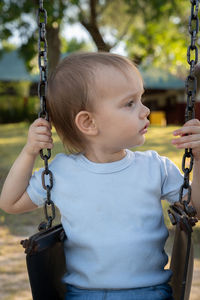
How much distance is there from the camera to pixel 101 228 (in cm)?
143

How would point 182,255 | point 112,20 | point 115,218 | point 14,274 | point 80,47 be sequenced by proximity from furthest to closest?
point 80,47 → point 112,20 → point 14,274 → point 115,218 → point 182,255

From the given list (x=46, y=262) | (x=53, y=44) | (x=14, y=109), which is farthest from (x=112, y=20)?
(x=46, y=262)

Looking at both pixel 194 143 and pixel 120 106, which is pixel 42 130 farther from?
pixel 194 143

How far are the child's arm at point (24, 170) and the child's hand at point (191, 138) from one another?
0.43 meters

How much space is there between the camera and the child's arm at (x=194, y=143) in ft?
4.66

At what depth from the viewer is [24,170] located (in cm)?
152

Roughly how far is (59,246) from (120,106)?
487 mm

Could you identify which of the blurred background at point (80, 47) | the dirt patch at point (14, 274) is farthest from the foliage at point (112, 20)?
the dirt patch at point (14, 274)

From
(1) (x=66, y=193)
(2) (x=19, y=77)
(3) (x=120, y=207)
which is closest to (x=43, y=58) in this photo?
(1) (x=66, y=193)

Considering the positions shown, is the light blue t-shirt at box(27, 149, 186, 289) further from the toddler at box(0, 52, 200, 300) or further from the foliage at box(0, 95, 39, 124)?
the foliage at box(0, 95, 39, 124)

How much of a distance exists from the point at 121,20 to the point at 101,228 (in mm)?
12325

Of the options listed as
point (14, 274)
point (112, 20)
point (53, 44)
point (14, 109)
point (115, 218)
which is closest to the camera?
point (115, 218)

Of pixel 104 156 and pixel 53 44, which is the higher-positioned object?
pixel 53 44

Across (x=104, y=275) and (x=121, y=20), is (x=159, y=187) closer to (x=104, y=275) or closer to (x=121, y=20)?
(x=104, y=275)
